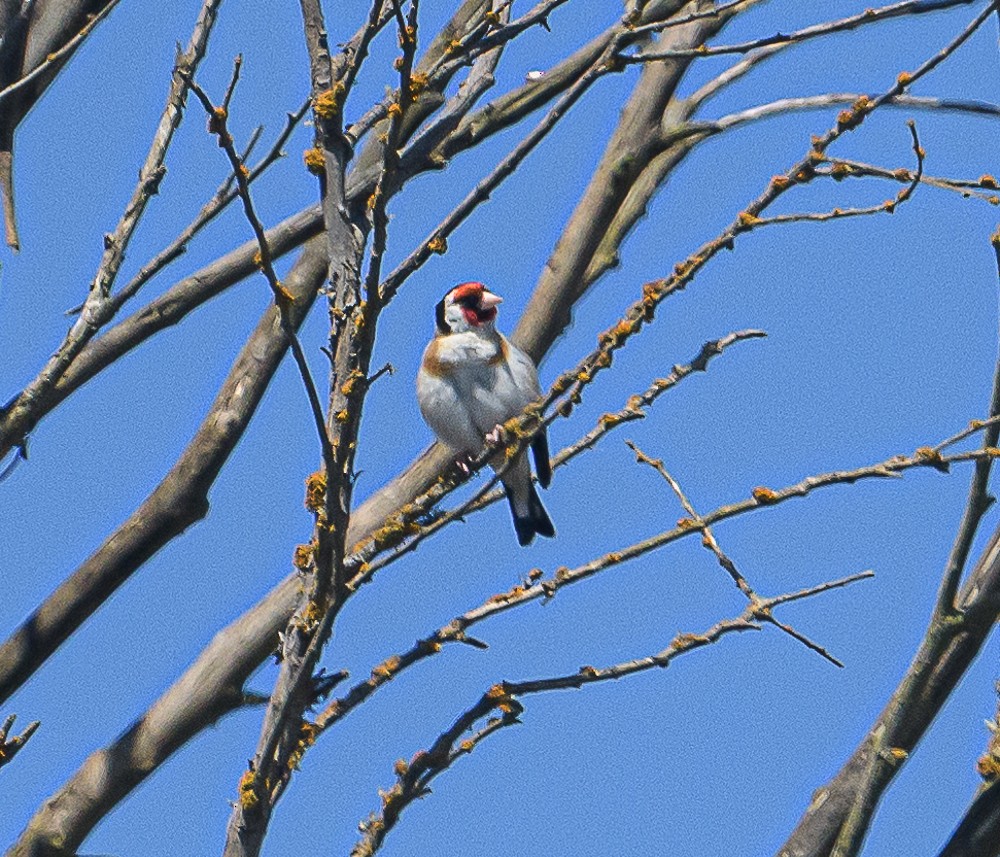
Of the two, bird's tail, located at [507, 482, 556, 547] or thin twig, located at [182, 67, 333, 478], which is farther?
bird's tail, located at [507, 482, 556, 547]

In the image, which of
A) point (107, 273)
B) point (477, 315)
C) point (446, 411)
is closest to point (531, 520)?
point (446, 411)

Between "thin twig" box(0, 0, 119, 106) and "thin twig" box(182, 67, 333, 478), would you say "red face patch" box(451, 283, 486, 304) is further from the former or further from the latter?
"thin twig" box(182, 67, 333, 478)

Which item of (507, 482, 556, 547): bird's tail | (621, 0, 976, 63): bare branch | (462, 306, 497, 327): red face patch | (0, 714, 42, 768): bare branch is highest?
(462, 306, 497, 327): red face patch

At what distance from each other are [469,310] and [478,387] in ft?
1.45

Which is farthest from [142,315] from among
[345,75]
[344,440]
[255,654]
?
[344,440]

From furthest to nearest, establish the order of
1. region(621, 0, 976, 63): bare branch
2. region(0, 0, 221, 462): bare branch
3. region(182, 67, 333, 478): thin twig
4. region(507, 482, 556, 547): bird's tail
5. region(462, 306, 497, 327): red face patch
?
1. region(507, 482, 556, 547): bird's tail
2. region(462, 306, 497, 327): red face patch
3. region(0, 0, 221, 462): bare branch
4. region(621, 0, 976, 63): bare branch
5. region(182, 67, 333, 478): thin twig

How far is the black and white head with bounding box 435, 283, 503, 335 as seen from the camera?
600cm

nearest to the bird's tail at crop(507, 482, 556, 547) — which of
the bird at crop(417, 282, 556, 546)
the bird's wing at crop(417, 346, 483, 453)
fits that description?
the bird at crop(417, 282, 556, 546)

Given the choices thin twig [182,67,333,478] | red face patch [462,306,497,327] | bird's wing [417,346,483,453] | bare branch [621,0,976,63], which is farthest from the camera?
red face patch [462,306,497,327]

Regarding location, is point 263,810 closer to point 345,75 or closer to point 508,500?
point 345,75

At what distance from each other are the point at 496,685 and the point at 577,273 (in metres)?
2.18

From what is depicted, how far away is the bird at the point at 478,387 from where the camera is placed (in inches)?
221

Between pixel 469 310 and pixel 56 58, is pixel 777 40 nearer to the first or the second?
pixel 56 58

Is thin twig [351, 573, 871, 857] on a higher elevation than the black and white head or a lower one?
lower
